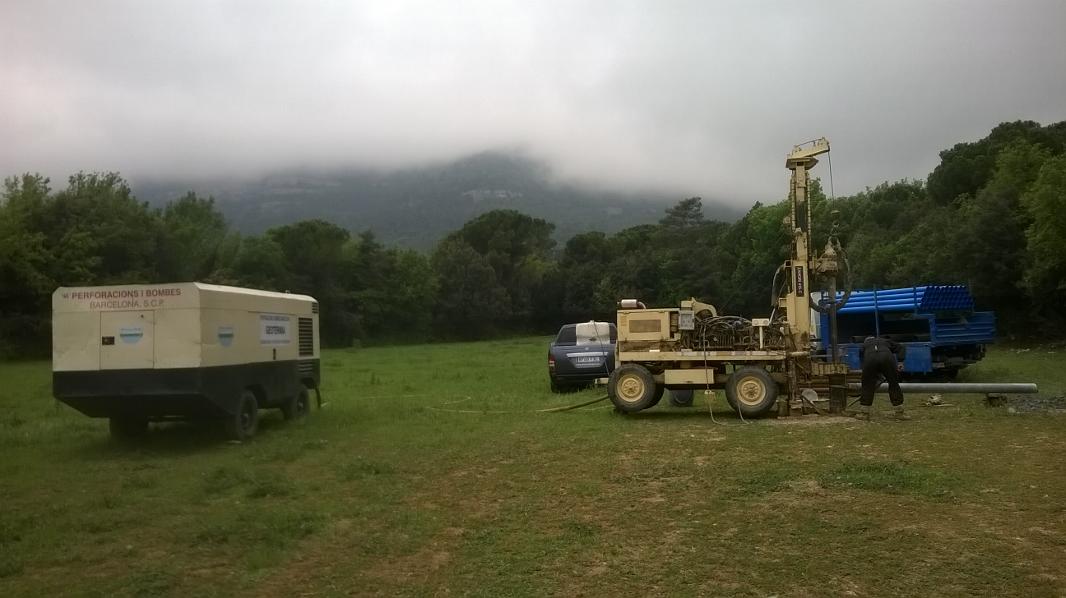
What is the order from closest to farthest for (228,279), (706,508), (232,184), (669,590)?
(669,590), (706,508), (228,279), (232,184)

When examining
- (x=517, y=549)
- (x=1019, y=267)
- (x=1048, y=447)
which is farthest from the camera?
(x=1019, y=267)

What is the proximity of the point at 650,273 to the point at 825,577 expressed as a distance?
2188 inches

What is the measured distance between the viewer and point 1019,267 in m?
31.0

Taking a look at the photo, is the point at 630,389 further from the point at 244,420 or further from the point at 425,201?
the point at 425,201

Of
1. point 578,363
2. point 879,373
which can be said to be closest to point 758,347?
point 879,373

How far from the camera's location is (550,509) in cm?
718

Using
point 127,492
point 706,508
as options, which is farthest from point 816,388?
point 127,492

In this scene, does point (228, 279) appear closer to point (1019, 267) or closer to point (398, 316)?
point (398, 316)

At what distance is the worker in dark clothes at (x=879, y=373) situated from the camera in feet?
40.1

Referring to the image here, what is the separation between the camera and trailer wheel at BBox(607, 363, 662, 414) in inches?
523

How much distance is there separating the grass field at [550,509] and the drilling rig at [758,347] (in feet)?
2.28

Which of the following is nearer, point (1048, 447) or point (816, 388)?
point (1048, 447)

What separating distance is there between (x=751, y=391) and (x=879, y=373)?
2019 mm

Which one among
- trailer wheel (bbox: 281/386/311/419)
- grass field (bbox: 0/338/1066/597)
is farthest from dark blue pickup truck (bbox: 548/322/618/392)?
trailer wheel (bbox: 281/386/311/419)
